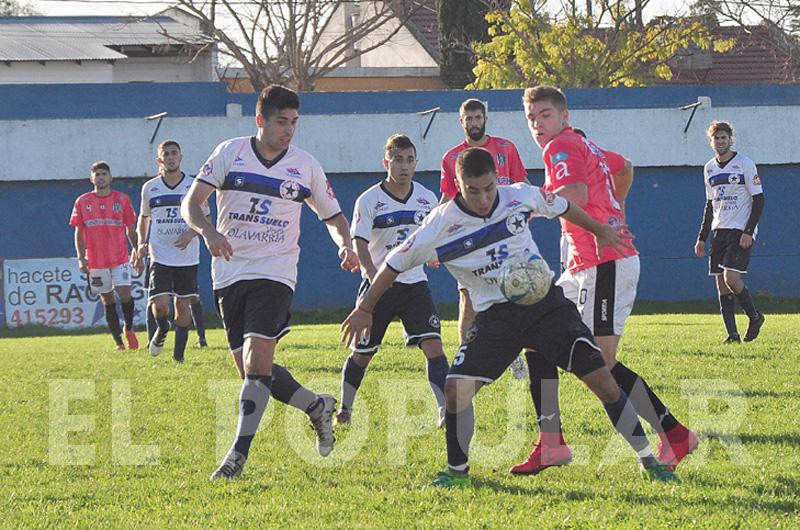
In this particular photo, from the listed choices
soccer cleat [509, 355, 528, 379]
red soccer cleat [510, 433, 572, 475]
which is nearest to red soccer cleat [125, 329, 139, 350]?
soccer cleat [509, 355, 528, 379]

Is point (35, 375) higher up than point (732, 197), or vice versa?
point (732, 197)

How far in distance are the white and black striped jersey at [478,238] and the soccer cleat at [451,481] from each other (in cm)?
92

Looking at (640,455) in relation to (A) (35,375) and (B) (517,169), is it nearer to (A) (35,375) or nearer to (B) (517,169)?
(B) (517,169)

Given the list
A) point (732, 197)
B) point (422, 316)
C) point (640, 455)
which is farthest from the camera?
point (732, 197)

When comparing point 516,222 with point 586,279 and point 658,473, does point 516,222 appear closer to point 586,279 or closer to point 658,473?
point 586,279

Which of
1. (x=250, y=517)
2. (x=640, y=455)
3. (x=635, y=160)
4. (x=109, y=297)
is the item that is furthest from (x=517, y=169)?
(x=635, y=160)

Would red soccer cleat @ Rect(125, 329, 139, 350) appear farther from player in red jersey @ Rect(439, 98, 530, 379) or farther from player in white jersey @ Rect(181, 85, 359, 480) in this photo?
player in white jersey @ Rect(181, 85, 359, 480)

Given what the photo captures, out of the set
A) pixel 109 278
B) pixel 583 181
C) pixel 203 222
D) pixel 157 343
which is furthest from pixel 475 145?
pixel 109 278

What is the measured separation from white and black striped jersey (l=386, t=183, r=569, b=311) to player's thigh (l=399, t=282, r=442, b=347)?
2.41m

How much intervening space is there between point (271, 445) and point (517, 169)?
3.54 metres

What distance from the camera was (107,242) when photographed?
52.4 ft

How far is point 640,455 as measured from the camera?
6.23 metres

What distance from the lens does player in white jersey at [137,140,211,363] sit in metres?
13.7

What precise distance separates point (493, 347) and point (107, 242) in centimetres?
1062
